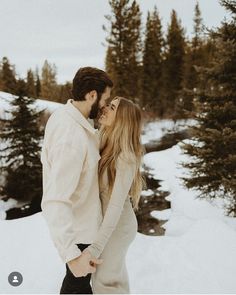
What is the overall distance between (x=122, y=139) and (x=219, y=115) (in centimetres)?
542

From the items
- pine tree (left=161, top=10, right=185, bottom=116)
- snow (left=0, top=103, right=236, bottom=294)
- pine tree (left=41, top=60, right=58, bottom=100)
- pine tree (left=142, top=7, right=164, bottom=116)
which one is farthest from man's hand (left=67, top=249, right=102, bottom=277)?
pine tree (left=41, top=60, right=58, bottom=100)

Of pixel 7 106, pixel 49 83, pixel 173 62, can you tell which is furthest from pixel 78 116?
pixel 49 83

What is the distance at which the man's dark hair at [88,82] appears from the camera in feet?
7.11

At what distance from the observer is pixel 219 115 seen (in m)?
7.27

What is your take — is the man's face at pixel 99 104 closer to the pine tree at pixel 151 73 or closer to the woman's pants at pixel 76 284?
the woman's pants at pixel 76 284

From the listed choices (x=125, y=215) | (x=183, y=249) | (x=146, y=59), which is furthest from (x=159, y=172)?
(x=146, y=59)

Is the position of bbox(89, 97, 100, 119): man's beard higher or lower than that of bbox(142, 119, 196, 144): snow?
higher

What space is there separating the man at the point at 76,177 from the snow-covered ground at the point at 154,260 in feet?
5.62

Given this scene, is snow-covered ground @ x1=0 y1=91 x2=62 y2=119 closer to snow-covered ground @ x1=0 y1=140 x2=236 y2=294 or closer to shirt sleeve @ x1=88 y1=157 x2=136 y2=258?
snow-covered ground @ x1=0 y1=140 x2=236 y2=294

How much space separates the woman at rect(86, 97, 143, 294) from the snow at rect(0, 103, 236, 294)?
4.83ft

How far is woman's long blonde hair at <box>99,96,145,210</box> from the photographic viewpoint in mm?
2336

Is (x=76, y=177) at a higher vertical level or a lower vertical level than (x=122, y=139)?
lower

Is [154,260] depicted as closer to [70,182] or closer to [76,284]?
[76,284]

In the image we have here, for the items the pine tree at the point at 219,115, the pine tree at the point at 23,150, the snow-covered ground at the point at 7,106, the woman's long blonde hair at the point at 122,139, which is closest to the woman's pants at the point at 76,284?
the woman's long blonde hair at the point at 122,139
